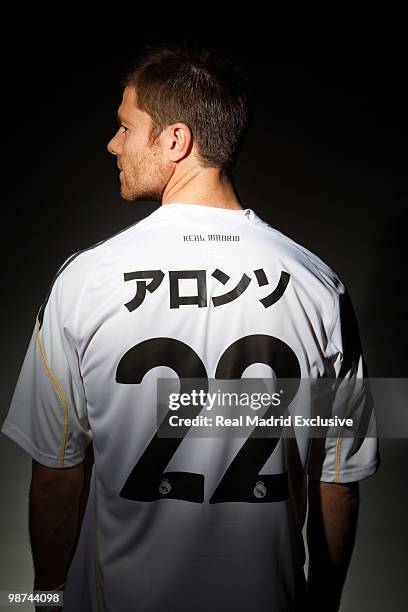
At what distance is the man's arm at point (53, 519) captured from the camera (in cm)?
87

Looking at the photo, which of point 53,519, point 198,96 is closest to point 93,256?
point 198,96

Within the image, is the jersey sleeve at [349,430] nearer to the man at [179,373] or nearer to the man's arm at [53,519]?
the man at [179,373]

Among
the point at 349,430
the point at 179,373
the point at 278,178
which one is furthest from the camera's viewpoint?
the point at 278,178

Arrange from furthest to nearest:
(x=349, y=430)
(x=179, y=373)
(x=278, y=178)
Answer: (x=278, y=178) < (x=349, y=430) < (x=179, y=373)

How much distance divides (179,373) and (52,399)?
19cm

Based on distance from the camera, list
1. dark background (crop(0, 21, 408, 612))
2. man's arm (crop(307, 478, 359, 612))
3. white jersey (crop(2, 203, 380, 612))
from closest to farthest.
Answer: white jersey (crop(2, 203, 380, 612))
man's arm (crop(307, 478, 359, 612))
dark background (crop(0, 21, 408, 612))

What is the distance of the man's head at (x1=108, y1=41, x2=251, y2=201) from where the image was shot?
0.87 metres

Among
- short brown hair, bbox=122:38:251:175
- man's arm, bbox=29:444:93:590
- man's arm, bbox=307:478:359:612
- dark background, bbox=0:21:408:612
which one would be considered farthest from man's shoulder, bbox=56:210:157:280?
dark background, bbox=0:21:408:612

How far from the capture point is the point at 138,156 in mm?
905

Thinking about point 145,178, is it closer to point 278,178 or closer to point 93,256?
point 93,256

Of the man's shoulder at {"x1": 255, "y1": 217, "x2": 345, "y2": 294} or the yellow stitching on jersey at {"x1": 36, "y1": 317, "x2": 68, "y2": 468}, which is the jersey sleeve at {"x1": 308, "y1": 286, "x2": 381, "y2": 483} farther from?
the yellow stitching on jersey at {"x1": 36, "y1": 317, "x2": 68, "y2": 468}

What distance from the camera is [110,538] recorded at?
2.69 feet

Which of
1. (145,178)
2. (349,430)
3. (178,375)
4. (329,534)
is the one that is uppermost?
(145,178)

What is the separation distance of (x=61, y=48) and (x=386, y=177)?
841 millimetres
